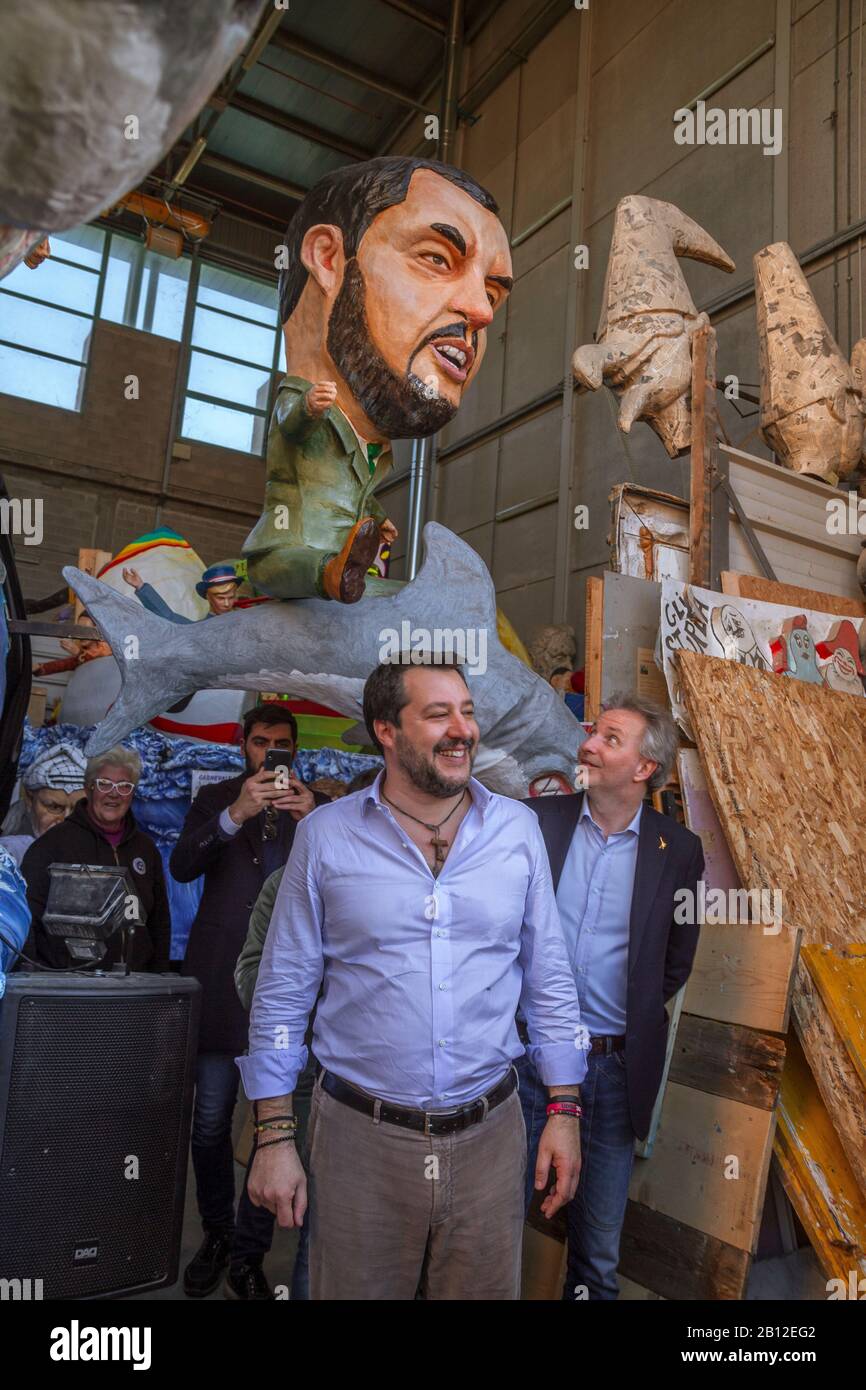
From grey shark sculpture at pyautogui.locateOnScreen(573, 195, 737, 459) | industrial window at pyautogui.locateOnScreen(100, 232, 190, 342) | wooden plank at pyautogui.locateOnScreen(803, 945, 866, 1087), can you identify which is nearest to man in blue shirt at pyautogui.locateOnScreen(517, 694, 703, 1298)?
wooden plank at pyautogui.locateOnScreen(803, 945, 866, 1087)

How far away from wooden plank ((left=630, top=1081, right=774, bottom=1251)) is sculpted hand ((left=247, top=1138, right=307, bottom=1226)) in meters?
1.53

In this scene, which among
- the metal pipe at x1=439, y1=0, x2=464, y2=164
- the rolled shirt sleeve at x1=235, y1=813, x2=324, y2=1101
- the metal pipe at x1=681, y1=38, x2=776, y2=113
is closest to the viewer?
the rolled shirt sleeve at x1=235, y1=813, x2=324, y2=1101

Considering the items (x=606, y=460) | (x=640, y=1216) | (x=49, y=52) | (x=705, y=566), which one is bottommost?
(x=640, y=1216)

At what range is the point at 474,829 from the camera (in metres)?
2.29

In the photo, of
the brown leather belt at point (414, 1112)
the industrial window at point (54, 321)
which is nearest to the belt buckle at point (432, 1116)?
the brown leather belt at point (414, 1112)

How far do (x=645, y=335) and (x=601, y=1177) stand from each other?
146 inches

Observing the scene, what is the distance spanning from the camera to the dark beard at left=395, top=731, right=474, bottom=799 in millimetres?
2205

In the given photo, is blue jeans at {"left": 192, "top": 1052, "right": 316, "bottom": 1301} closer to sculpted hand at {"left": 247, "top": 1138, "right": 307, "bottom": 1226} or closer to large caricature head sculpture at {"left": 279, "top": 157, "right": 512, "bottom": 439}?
sculpted hand at {"left": 247, "top": 1138, "right": 307, "bottom": 1226}

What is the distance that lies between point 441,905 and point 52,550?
1312 centimetres

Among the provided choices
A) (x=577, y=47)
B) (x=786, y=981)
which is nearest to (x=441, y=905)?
(x=786, y=981)

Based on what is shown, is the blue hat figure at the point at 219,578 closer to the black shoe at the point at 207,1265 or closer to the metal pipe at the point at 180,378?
the black shoe at the point at 207,1265

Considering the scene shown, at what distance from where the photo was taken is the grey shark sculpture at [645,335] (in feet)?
15.6

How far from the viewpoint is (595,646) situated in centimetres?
402
